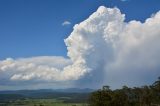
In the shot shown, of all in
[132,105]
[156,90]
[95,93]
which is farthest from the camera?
[156,90]

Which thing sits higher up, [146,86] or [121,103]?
[146,86]

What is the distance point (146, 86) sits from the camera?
137625 mm

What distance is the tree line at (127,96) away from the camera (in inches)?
4427

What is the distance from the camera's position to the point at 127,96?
126375 millimetres

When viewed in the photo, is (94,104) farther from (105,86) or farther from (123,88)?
(123,88)

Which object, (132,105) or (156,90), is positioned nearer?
(132,105)

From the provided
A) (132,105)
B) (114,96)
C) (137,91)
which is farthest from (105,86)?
(137,91)

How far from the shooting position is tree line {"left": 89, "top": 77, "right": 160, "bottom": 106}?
369ft

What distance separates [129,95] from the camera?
131 meters

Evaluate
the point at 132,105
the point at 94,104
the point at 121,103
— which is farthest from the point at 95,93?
the point at 132,105

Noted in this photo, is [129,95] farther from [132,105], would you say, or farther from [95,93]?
[95,93]

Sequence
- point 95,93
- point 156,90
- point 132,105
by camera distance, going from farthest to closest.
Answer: point 156,90 < point 132,105 < point 95,93

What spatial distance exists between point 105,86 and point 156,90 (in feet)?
80.7

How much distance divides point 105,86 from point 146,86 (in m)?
25.7
